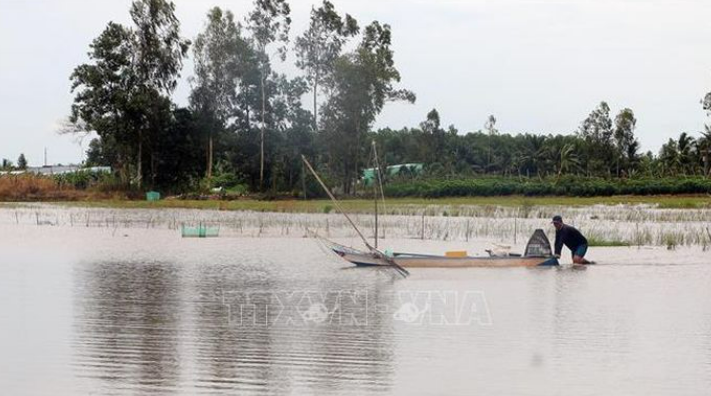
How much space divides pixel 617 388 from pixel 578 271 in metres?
12.3

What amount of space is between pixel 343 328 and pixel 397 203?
127 feet

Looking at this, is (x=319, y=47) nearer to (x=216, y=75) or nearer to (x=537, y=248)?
(x=216, y=75)

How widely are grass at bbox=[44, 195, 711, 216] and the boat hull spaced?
782 inches

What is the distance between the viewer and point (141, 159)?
56438 millimetres

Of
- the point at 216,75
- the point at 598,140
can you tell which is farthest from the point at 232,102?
the point at 598,140

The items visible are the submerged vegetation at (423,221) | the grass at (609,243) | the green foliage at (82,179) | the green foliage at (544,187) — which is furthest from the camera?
the green foliage at (544,187)

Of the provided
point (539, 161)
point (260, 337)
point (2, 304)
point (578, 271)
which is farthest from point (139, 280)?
point (539, 161)

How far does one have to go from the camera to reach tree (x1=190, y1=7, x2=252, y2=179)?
57219 millimetres

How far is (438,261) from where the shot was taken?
69.4ft

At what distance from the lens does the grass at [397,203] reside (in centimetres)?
4597

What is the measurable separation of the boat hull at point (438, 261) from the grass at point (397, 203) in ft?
65.2

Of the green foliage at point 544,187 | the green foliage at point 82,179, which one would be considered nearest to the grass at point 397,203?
the green foliage at point 544,187

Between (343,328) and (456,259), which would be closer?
(343,328)

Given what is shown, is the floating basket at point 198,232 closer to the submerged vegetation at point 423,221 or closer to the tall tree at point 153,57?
the submerged vegetation at point 423,221
